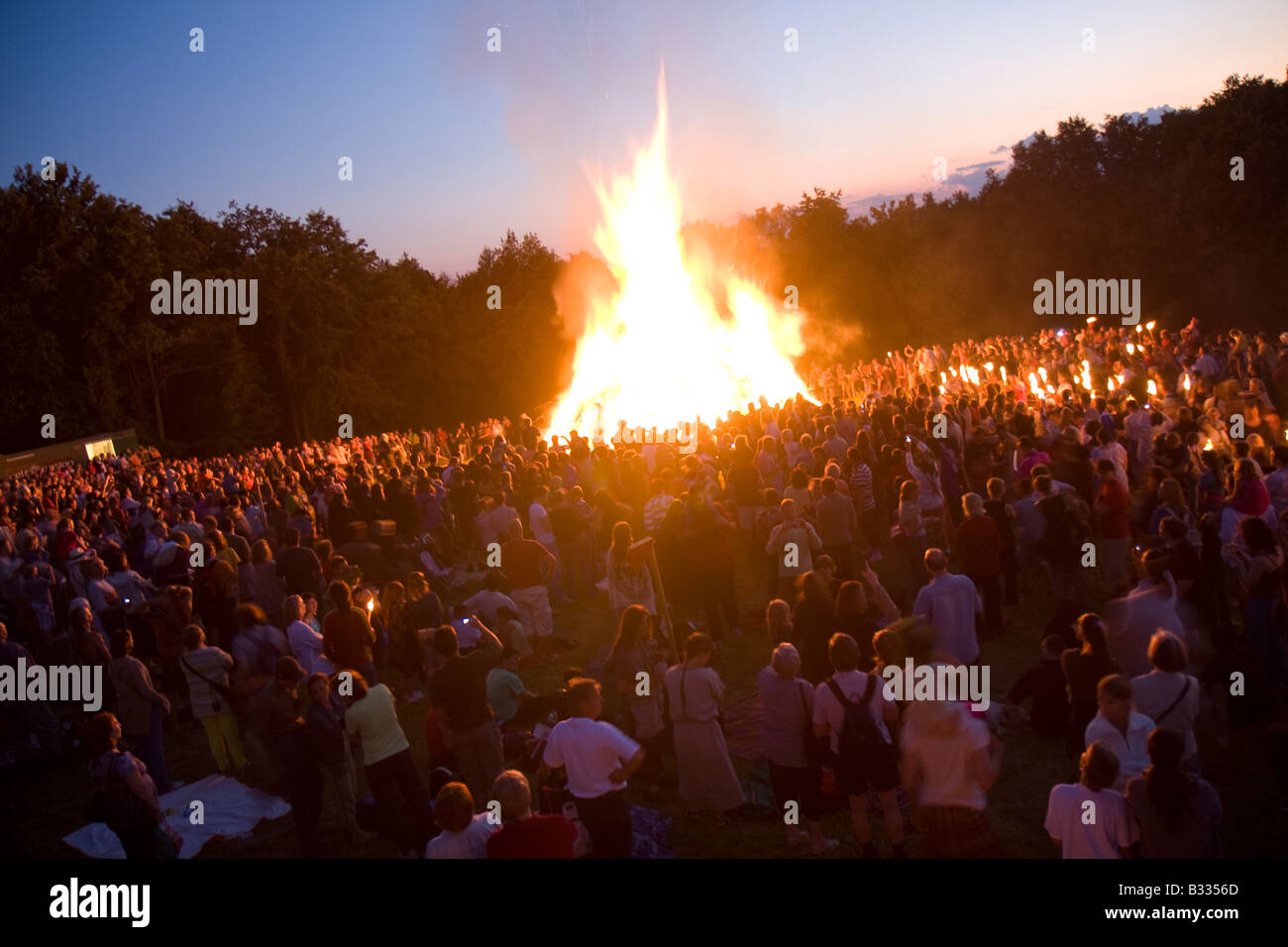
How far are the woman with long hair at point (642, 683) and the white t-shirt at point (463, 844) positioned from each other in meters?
2.68

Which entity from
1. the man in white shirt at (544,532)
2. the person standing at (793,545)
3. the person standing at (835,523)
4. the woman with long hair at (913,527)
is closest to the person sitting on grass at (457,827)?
the person standing at (793,545)

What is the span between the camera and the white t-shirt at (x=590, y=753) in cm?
607

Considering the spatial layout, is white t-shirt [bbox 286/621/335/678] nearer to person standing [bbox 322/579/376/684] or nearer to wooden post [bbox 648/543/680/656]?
person standing [bbox 322/579/376/684]

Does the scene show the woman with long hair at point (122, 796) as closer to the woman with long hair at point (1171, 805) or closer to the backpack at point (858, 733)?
the backpack at point (858, 733)

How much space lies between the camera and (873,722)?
6.07 metres

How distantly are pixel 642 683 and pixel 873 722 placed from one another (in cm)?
232

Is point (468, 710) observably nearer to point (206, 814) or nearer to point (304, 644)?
point (304, 644)

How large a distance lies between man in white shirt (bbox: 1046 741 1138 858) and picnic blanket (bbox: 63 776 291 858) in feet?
23.8

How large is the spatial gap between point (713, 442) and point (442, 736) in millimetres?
10501

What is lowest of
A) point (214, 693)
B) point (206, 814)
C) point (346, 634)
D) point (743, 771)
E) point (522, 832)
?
point (206, 814)

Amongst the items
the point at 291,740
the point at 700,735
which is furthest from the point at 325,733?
the point at 700,735

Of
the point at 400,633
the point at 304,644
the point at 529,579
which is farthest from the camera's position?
the point at 529,579

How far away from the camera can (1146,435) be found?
12500 millimetres

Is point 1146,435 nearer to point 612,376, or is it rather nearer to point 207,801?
point 207,801
